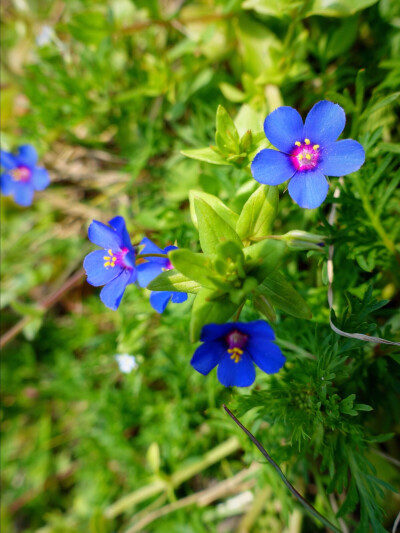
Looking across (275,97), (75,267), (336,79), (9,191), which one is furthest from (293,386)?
(9,191)

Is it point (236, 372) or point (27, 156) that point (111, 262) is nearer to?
point (236, 372)

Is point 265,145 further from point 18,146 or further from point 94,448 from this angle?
point 94,448

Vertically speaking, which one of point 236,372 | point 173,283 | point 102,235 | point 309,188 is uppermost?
point 309,188

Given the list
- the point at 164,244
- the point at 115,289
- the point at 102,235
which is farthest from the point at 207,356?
the point at 164,244

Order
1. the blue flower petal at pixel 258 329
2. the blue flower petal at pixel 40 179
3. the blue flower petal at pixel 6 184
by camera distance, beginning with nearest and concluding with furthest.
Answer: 1. the blue flower petal at pixel 258 329
2. the blue flower petal at pixel 40 179
3. the blue flower petal at pixel 6 184

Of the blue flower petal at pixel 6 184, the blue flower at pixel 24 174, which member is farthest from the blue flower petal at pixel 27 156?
the blue flower petal at pixel 6 184

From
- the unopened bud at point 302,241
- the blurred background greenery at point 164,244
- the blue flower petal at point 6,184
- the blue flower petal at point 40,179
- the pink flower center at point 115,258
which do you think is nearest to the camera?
the unopened bud at point 302,241

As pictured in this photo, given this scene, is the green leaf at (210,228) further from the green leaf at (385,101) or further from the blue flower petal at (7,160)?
the blue flower petal at (7,160)
